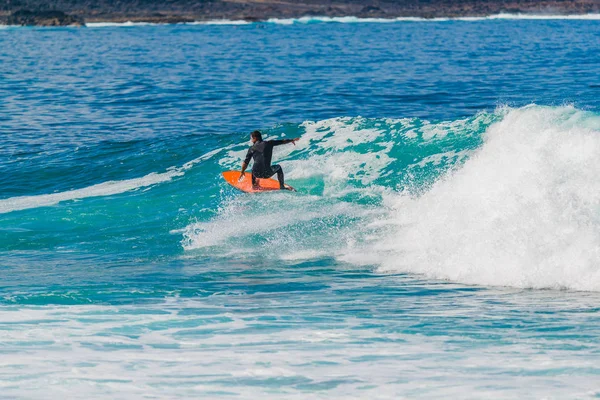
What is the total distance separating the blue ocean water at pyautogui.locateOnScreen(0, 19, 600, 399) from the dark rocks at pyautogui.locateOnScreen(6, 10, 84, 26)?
12333 centimetres

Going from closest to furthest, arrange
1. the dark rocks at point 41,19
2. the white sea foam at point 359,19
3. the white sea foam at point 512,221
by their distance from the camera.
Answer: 1. the white sea foam at point 512,221
2. the dark rocks at point 41,19
3. the white sea foam at point 359,19

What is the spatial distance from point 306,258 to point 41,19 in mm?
144334

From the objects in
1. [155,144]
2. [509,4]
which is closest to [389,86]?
[155,144]

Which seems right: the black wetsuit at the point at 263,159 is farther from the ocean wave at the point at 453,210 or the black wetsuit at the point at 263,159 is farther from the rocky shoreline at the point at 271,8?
the rocky shoreline at the point at 271,8

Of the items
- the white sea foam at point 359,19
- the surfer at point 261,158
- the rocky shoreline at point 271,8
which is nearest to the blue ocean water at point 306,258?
the surfer at point 261,158

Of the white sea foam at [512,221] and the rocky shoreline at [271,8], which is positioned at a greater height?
the rocky shoreline at [271,8]

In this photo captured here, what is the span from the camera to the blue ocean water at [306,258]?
8.05 metres

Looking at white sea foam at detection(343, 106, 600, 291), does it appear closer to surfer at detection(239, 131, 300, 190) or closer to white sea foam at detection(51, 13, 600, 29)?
surfer at detection(239, 131, 300, 190)

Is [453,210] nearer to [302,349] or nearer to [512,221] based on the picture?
[512,221]

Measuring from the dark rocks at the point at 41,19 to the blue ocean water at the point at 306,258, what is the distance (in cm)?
12333

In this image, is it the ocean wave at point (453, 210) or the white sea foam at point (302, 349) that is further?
the ocean wave at point (453, 210)

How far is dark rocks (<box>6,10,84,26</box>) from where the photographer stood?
147m

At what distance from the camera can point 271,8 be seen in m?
175

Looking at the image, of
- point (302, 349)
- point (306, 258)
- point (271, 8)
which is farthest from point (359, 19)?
point (302, 349)
